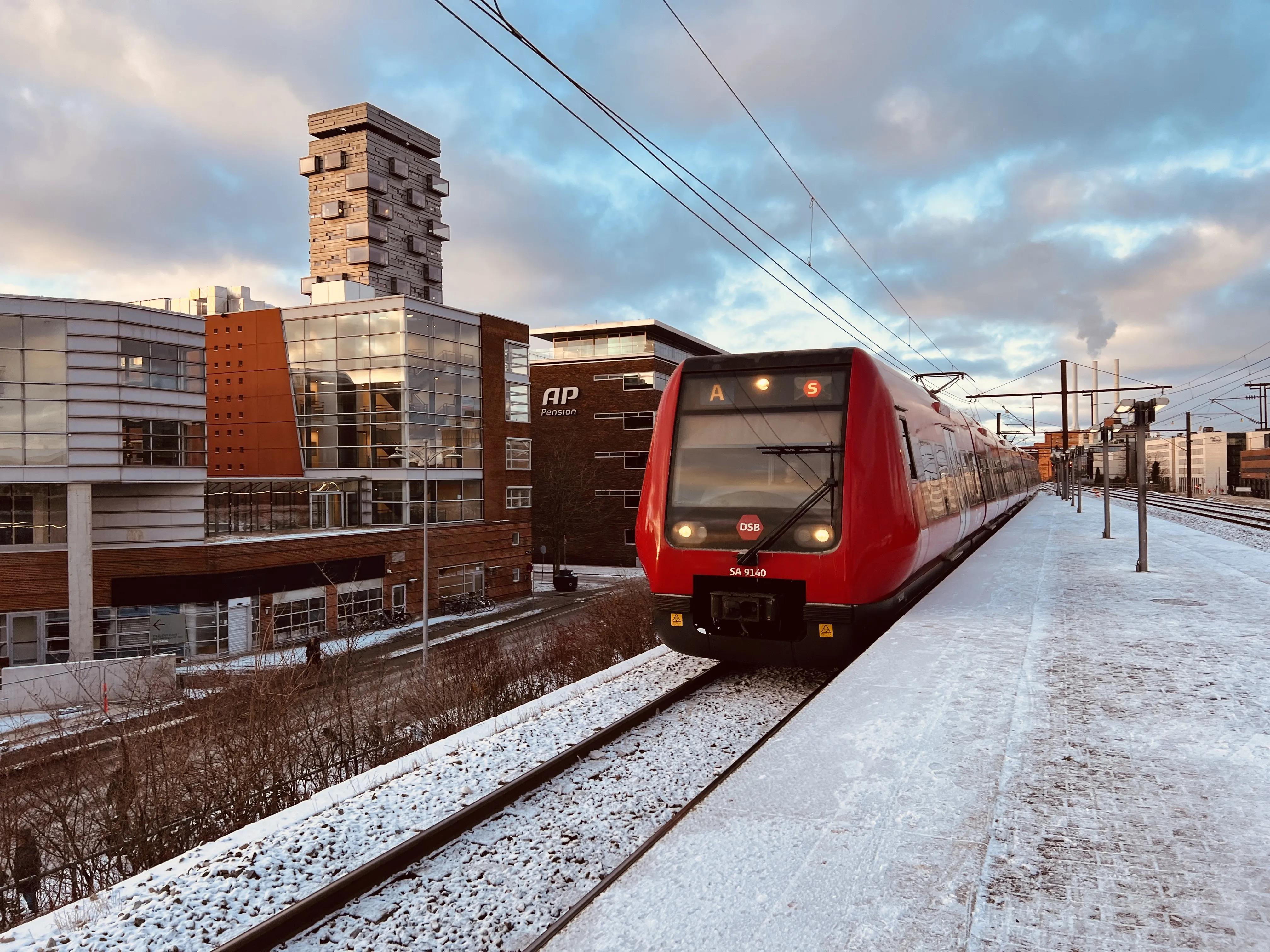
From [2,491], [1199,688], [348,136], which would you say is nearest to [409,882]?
[1199,688]

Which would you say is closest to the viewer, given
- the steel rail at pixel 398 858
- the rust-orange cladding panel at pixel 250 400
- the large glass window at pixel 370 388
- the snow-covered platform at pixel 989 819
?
the snow-covered platform at pixel 989 819

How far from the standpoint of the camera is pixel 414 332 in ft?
115

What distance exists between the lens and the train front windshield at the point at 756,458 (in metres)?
7.92

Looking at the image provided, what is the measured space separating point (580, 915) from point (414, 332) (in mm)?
34032

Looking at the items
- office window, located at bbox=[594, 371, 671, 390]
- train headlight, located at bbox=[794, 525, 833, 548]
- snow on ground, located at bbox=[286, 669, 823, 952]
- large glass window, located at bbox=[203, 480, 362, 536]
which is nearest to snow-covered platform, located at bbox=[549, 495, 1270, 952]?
snow on ground, located at bbox=[286, 669, 823, 952]

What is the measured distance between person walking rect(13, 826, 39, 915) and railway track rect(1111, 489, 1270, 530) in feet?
94.4

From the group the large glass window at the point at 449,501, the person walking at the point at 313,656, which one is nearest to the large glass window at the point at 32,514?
the person walking at the point at 313,656

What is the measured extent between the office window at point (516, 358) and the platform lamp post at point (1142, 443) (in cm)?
3031

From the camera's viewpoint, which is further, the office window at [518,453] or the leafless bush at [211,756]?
the office window at [518,453]

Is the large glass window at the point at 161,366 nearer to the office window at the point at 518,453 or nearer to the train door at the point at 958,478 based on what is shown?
the office window at the point at 518,453

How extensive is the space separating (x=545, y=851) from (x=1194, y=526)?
1100 inches

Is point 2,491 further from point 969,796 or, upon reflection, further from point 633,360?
point 633,360

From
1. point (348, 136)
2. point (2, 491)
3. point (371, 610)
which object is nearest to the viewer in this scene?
point (2, 491)

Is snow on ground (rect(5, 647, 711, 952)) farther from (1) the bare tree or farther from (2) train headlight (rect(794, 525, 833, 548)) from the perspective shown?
(1) the bare tree
